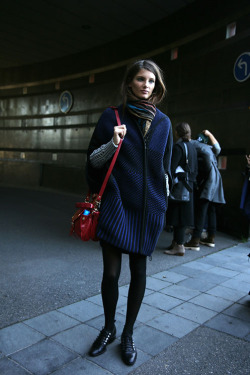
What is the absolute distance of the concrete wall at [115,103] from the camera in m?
6.29

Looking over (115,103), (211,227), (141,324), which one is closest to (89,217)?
(141,324)

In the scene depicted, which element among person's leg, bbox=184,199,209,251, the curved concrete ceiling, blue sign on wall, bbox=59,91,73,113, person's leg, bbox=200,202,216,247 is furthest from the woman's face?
blue sign on wall, bbox=59,91,73,113

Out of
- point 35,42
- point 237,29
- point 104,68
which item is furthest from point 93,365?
point 35,42

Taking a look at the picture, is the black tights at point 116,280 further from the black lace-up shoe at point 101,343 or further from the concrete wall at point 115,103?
the concrete wall at point 115,103

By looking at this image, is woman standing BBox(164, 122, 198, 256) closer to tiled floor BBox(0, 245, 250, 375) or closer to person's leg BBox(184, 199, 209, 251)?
person's leg BBox(184, 199, 209, 251)

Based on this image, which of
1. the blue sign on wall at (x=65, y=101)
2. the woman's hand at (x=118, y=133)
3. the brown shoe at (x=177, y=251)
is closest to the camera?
the woman's hand at (x=118, y=133)

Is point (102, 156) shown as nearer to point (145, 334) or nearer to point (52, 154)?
point (145, 334)

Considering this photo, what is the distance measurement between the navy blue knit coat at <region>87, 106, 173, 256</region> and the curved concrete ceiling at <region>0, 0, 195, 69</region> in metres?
5.96

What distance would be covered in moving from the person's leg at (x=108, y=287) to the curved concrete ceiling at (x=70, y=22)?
21.0 feet

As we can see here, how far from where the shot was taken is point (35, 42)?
33.7 ft

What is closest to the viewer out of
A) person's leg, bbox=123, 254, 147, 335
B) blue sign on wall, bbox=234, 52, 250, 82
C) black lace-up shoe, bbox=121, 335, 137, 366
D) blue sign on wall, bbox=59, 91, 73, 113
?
black lace-up shoe, bbox=121, 335, 137, 366

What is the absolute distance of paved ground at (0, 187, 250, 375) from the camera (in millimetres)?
2260

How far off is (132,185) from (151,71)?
2.36ft

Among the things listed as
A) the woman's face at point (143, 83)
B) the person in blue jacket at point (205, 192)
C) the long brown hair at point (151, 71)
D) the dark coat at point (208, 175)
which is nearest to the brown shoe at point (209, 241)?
the person in blue jacket at point (205, 192)
